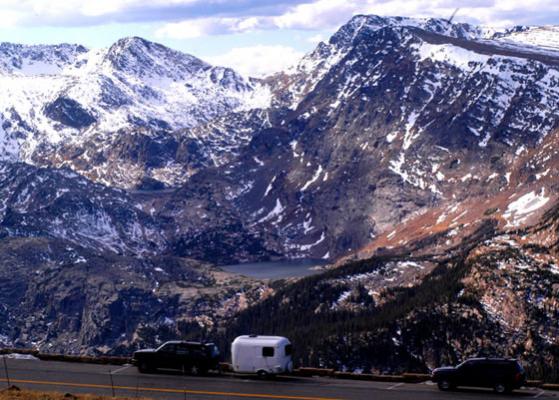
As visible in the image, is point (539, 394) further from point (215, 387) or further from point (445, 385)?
point (215, 387)

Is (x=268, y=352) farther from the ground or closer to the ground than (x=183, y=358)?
farther from the ground

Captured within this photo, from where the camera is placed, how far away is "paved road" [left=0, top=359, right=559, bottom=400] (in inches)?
3738

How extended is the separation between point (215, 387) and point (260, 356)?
22.9 feet

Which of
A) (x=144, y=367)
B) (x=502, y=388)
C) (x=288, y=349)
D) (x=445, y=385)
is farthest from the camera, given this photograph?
(x=144, y=367)

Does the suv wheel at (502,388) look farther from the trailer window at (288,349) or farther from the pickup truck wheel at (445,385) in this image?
the trailer window at (288,349)

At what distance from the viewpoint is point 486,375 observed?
96.6 meters

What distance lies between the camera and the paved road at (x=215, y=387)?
94.9m

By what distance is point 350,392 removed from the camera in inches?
3824

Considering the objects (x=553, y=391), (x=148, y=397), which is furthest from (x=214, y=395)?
(x=553, y=391)

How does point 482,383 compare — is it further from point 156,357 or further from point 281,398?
point 156,357

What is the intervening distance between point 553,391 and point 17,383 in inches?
2160

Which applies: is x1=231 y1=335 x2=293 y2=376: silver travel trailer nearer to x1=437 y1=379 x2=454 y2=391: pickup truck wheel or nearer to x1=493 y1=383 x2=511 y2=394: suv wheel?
x1=437 y1=379 x2=454 y2=391: pickup truck wheel

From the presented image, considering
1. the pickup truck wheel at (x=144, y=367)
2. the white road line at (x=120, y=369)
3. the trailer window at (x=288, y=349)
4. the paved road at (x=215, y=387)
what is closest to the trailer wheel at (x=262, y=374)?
the paved road at (x=215, y=387)

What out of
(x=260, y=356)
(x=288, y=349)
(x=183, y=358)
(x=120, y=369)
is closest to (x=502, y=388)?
(x=288, y=349)
